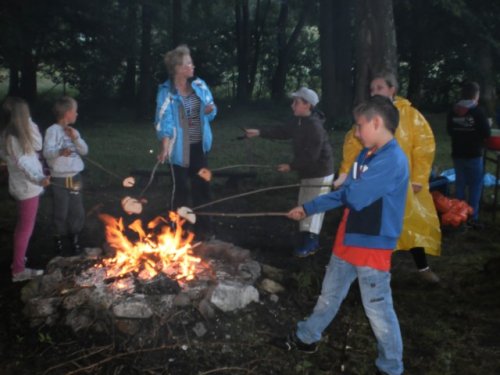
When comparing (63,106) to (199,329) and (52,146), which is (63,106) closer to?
(52,146)

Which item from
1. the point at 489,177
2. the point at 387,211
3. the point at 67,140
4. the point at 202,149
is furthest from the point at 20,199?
the point at 489,177

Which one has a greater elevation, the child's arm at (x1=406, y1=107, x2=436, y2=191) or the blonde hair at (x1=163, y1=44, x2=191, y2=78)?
the blonde hair at (x1=163, y1=44, x2=191, y2=78)

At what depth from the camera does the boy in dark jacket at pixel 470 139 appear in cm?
726

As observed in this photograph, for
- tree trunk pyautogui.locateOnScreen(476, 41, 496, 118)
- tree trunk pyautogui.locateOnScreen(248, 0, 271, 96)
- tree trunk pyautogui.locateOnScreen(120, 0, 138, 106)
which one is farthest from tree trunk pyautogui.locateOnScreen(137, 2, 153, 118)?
tree trunk pyautogui.locateOnScreen(476, 41, 496, 118)

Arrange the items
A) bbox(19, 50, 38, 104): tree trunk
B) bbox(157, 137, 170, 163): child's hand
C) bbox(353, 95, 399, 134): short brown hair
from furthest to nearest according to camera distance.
Answer: bbox(19, 50, 38, 104): tree trunk < bbox(157, 137, 170, 163): child's hand < bbox(353, 95, 399, 134): short brown hair

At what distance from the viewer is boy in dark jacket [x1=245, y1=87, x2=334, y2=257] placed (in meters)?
5.97

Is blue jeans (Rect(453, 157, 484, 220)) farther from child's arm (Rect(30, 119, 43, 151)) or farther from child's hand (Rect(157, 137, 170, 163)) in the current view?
child's arm (Rect(30, 119, 43, 151))

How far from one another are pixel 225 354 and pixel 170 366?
47cm

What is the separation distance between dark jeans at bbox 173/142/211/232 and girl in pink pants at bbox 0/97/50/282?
67.1 inches

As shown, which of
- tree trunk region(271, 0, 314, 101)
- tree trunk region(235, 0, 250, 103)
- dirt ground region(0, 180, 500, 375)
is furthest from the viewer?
tree trunk region(271, 0, 314, 101)

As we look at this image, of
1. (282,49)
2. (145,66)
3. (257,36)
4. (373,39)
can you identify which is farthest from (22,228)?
(257,36)

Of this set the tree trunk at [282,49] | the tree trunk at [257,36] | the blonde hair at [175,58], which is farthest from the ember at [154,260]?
the tree trunk at [257,36]

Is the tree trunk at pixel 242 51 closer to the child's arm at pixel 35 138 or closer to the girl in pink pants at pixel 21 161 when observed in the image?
the child's arm at pixel 35 138

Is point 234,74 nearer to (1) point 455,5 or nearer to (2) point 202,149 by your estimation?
(1) point 455,5
